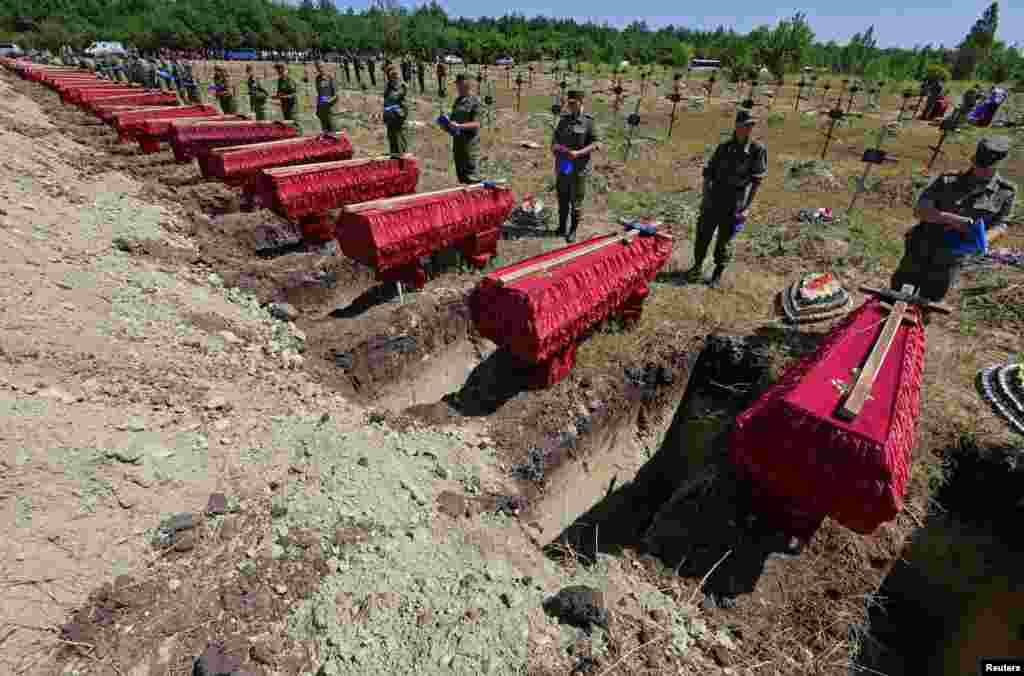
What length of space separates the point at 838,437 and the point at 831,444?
6 cm

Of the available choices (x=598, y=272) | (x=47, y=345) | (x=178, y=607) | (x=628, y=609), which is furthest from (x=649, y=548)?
(x=47, y=345)

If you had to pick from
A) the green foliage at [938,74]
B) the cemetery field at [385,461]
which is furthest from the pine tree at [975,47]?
the cemetery field at [385,461]

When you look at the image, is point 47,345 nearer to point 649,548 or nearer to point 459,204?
point 459,204

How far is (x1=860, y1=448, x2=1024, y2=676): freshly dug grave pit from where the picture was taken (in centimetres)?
368

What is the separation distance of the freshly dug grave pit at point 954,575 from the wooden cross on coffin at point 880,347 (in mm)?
1643

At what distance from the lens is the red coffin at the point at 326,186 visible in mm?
6746

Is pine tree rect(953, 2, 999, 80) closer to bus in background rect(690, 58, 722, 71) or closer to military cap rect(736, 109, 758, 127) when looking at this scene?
bus in background rect(690, 58, 722, 71)

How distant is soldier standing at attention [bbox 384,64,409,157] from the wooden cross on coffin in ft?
30.1

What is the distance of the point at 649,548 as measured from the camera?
12.4 ft

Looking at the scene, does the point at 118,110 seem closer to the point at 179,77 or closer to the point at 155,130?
the point at 155,130

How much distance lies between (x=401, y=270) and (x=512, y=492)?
3795 millimetres

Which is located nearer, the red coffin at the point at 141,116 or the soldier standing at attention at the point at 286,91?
the red coffin at the point at 141,116

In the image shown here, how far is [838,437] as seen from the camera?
8.45ft

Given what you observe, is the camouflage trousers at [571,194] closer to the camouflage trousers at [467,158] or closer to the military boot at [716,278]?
the camouflage trousers at [467,158]
